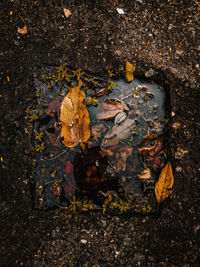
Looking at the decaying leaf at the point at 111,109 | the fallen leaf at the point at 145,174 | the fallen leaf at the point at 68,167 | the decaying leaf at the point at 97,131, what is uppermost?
the decaying leaf at the point at 111,109

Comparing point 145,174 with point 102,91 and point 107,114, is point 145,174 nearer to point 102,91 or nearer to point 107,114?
point 107,114

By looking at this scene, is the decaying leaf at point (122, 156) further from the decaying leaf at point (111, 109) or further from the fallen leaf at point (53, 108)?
the fallen leaf at point (53, 108)

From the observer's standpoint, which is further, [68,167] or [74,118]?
[68,167]

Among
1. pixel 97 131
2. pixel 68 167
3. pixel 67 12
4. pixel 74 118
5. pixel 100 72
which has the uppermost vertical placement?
pixel 67 12

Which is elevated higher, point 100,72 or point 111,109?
point 100,72

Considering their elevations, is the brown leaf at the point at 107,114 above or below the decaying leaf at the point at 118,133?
above

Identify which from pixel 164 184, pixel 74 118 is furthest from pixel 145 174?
pixel 74 118

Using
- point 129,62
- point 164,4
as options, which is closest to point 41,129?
point 129,62

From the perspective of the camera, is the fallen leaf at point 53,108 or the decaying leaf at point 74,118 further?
the fallen leaf at point 53,108

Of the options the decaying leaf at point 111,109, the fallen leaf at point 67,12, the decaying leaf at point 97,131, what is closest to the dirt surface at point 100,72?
the fallen leaf at point 67,12
